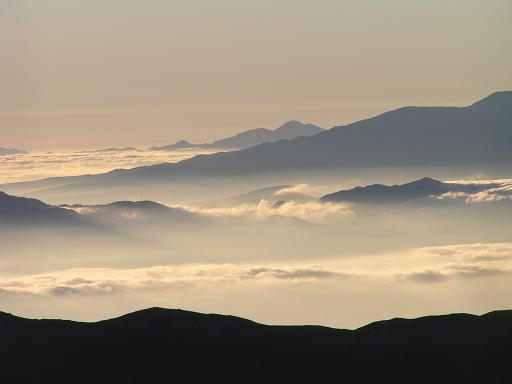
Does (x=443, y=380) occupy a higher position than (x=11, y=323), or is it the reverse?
(x=11, y=323)

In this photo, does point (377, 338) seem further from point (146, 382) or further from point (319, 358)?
point (146, 382)

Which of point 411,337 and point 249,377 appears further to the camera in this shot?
point 411,337

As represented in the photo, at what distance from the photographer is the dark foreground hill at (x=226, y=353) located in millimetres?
183500

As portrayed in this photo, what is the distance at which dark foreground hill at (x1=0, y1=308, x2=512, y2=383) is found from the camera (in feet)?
602

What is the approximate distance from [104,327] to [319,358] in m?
39.5

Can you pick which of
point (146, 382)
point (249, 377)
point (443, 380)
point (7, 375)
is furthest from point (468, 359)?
point (7, 375)

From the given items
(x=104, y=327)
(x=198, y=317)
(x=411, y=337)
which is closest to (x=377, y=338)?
(x=411, y=337)

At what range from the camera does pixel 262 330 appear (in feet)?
634

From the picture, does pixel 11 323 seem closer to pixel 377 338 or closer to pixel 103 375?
pixel 103 375

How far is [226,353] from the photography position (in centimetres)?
18662

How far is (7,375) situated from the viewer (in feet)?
591

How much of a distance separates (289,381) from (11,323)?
5190cm

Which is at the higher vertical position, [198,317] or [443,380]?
[198,317]

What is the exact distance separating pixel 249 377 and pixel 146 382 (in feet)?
58.6
